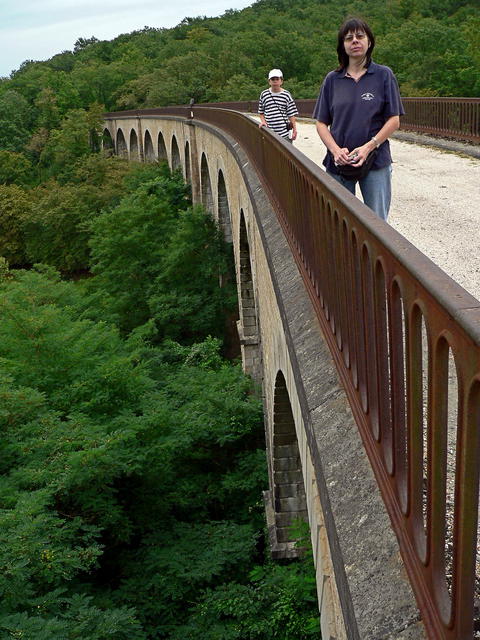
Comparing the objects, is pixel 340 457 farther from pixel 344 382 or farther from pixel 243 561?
pixel 243 561

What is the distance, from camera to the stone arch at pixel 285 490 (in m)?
9.84

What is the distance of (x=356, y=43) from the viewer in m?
3.85

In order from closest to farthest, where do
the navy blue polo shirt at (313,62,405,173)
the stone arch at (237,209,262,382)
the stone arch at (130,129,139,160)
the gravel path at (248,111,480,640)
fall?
the navy blue polo shirt at (313,62,405,173)
the gravel path at (248,111,480,640)
the stone arch at (237,209,262,382)
the stone arch at (130,129,139,160)

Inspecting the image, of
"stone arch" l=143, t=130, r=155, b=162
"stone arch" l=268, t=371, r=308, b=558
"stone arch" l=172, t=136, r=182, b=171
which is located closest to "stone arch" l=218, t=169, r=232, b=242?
"stone arch" l=172, t=136, r=182, b=171

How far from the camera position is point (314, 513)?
3.01 m

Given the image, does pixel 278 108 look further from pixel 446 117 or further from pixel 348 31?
pixel 446 117

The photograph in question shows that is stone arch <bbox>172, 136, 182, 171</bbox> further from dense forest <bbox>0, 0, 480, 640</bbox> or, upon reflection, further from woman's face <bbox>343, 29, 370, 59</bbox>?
woman's face <bbox>343, 29, 370, 59</bbox>

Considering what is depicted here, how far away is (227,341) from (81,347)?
1055 cm

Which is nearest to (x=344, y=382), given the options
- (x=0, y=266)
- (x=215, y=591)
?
(x=215, y=591)

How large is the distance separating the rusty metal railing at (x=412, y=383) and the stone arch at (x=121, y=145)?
5575 centimetres

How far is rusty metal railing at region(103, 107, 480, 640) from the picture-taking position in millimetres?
1362

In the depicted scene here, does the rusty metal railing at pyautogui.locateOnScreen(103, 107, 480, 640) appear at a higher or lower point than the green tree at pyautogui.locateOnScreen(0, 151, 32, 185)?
lower

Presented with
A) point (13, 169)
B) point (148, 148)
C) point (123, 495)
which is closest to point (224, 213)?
point (123, 495)

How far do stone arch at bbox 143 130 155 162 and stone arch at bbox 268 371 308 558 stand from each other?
35.6 m
